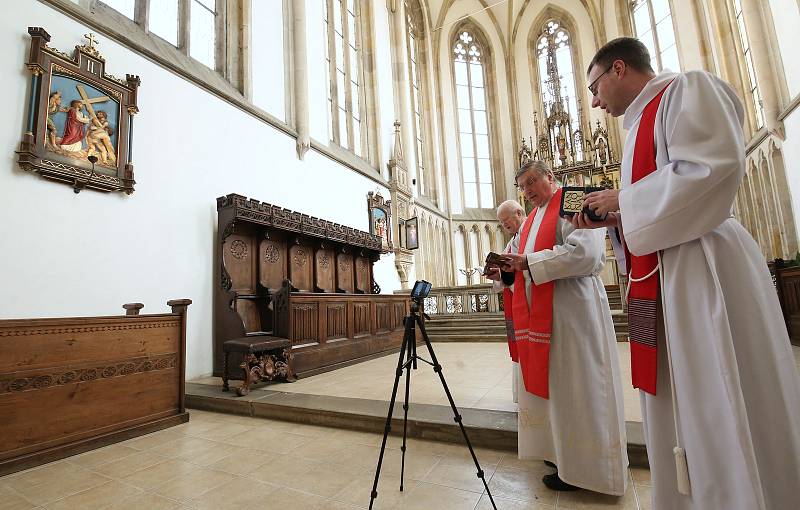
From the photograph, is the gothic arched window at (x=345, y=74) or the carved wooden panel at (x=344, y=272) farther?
the gothic arched window at (x=345, y=74)

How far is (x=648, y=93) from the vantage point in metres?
1.25

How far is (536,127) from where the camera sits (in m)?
16.6

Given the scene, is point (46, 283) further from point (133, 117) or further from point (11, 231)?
point (133, 117)

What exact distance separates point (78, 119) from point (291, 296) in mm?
2874

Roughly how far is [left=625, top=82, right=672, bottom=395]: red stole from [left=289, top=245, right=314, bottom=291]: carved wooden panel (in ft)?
18.6

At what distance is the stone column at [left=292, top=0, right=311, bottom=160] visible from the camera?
7621mm

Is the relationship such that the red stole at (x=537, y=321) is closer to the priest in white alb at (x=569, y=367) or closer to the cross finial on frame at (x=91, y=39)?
the priest in white alb at (x=569, y=367)

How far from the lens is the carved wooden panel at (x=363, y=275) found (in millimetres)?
8188

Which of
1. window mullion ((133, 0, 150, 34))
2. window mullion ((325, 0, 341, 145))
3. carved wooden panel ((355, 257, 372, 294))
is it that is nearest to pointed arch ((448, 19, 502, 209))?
window mullion ((325, 0, 341, 145))

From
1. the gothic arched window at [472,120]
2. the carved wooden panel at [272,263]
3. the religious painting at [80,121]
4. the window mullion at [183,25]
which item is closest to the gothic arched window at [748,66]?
the gothic arched window at [472,120]

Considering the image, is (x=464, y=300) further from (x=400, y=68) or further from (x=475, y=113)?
(x=475, y=113)

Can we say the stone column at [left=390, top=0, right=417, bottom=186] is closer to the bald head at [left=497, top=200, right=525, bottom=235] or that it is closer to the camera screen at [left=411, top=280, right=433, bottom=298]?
the bald head at [left=497, top=200, right=525, bottom=235]

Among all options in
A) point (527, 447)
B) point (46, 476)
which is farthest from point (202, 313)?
point (527, 447)

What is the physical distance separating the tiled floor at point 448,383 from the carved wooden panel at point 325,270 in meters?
1.80
